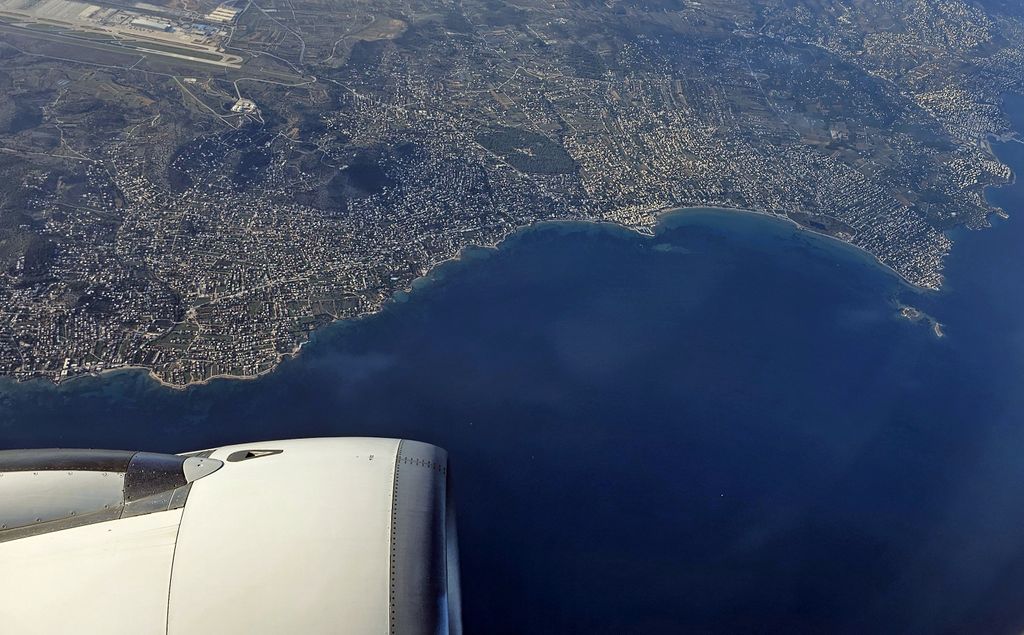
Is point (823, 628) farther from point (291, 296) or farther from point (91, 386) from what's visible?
point (91, 386)

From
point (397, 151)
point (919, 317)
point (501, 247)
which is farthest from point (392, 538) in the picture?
point (919, 317)

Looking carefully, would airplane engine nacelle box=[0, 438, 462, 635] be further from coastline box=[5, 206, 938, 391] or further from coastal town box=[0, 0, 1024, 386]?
coastal town box=[0, 0, 1024, 386]

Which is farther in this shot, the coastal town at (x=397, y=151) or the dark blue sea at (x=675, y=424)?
the coastal town at (x=397, y=151)

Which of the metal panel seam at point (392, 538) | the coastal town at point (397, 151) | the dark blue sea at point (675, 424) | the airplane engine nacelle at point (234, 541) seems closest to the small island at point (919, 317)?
the dark blue sea at point (675, 424)

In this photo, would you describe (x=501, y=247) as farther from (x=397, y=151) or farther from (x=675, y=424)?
(x=675, y=424)

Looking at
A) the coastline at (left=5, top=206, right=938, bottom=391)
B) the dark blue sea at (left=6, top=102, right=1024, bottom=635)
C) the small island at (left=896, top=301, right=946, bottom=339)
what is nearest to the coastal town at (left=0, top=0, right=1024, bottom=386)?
the coastline at (left=5, top=206, right=938, bottom=391)

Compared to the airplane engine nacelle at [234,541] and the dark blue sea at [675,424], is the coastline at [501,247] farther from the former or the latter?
the airplane engine nacelle at [234,541]

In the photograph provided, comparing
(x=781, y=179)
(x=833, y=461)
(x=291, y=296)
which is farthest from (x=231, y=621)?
(x=781, y=179)
